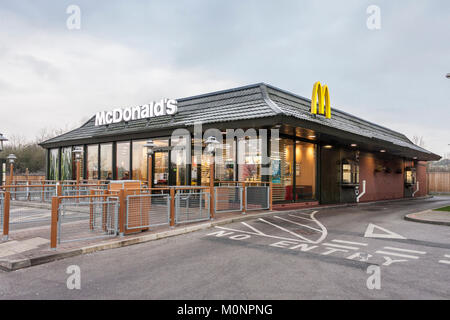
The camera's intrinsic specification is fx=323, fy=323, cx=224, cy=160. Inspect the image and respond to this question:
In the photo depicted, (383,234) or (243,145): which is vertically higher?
(243,145)

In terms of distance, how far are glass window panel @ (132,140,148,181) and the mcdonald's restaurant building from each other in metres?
0.05

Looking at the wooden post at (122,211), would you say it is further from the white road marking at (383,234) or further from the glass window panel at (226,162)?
the glass window panel at (226,162)

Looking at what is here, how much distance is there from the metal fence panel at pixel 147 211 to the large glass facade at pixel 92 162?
38.5 feet

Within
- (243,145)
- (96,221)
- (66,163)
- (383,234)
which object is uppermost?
(243,145)

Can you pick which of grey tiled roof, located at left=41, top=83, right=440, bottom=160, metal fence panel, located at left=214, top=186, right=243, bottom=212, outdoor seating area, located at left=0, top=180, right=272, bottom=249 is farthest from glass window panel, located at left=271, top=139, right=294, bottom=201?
outdoor seating area, located at left=0, top=180, right=272, bottom=249

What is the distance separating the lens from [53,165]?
23031 mm

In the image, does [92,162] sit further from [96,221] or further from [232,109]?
[96,221]

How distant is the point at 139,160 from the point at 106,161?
9.90 feet

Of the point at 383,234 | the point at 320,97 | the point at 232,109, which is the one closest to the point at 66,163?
the point at 232,109

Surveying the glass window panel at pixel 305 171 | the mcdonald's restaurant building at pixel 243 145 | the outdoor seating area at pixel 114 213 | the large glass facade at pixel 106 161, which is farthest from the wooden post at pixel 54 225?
the large glass facade at pixel 106 161

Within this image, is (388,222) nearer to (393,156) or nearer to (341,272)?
(341,272)

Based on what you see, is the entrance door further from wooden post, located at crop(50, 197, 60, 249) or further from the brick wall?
the brick wall
